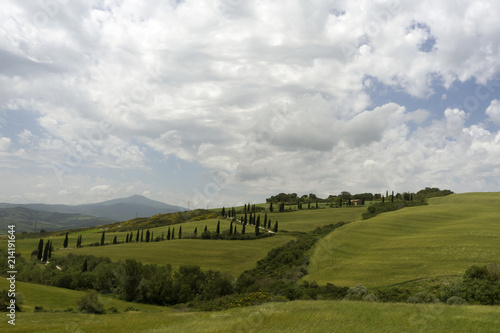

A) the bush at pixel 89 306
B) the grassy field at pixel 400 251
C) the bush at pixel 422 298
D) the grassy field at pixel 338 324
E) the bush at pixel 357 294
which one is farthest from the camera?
the grassy field at pixel 400 251

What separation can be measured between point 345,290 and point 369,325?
98.3ft

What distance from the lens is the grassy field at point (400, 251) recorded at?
53.1m

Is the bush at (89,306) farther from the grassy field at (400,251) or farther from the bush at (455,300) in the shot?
the bush at (455,300)

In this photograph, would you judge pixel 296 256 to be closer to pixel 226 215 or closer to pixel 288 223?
pixel 288 223

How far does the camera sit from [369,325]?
1570 centimetres

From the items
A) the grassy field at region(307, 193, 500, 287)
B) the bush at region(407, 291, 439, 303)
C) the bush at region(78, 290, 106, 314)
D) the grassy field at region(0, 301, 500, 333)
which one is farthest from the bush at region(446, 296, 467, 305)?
the bush at region(78, 290, 106, 314)

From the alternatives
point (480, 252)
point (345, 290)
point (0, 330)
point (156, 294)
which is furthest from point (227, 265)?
point (0, 330)

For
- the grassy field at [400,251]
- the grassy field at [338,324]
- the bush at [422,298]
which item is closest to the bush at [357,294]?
the bush at [422,298]

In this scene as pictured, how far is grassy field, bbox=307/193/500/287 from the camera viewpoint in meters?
53.1

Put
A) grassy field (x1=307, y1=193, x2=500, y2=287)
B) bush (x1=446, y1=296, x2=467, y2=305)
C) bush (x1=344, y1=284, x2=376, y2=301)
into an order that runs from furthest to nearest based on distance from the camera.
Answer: grassy field (x1=307, y1=193, x2=500, y2=287)
bush (x1=344, y1=284, x2=376, y2=301)
bush (x1=446, y1=296, x2=467, y2=305)

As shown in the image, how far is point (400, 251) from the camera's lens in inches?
2689

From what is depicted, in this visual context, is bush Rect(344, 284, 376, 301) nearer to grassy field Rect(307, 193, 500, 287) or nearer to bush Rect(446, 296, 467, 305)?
bush Rect(446, 296, 467, 305)

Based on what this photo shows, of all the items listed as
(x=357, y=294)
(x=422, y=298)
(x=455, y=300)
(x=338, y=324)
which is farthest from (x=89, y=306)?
(x=455, y=300)

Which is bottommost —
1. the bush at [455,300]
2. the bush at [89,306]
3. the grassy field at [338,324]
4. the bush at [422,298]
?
the bush at [89,306]
